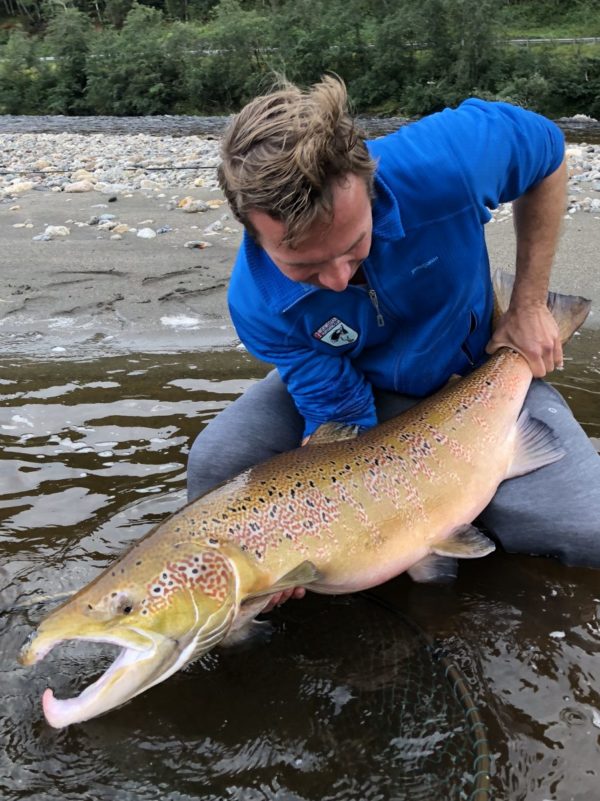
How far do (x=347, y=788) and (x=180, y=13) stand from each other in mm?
78163

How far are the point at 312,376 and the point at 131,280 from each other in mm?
3882

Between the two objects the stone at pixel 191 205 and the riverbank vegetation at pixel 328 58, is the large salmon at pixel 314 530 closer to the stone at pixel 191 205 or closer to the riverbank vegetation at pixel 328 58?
the stone at pixel 191 205

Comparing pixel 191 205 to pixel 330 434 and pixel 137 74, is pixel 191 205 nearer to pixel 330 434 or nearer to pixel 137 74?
pixel 330 434

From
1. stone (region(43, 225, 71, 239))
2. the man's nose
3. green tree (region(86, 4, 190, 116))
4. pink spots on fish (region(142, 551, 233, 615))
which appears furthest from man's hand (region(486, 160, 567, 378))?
green tree (region(86, 4, 190, 116))

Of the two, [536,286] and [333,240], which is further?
[536,286]

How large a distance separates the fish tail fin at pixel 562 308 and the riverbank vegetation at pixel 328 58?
3169 cm

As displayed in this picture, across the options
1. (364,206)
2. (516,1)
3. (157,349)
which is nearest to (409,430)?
(364,206)

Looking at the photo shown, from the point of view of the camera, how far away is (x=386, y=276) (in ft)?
9.39

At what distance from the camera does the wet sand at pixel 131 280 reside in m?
5.67

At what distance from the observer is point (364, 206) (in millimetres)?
2488

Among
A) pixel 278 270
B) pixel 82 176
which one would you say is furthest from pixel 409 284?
pixel 82 176

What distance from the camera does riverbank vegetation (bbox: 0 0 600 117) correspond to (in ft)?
114

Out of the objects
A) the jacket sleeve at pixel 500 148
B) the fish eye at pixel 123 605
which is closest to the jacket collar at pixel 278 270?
the jacket sleeve at pixel 500 148

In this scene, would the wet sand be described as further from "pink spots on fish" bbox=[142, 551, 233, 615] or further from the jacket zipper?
"pink spots on fish" bbox=[142, 551, 233, 615]
